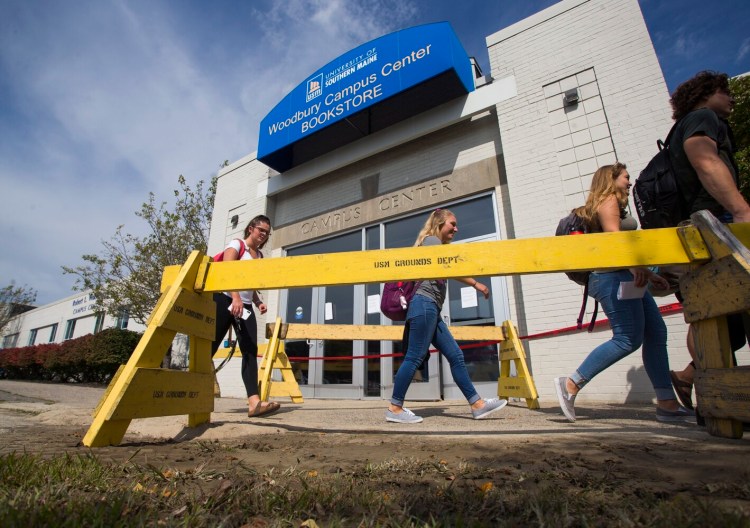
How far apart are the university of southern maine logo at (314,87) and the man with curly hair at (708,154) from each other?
7.73 metres

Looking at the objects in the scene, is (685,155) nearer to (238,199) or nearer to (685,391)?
(685,391)

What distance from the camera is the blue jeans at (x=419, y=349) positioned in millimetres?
3168

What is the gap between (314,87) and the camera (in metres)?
9.10

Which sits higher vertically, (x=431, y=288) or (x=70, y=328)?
(x=70, y=328)

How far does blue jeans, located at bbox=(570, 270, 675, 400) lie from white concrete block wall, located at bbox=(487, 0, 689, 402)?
7.75 feet

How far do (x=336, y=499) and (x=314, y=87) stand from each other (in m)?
9.49

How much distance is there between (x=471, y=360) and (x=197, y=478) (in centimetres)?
561

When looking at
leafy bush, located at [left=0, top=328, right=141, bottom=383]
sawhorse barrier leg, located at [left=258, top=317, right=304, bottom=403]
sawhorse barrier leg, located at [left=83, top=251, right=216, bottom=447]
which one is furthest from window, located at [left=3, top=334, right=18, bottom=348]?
sawhorse barrier leg, located at [left=83, top=251, right=216, bottom=447]

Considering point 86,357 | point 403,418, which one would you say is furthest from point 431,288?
point 86,357

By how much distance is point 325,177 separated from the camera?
31.7 ft

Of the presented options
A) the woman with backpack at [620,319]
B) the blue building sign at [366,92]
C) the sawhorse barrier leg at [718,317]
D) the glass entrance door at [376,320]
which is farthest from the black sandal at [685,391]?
the blue building sign at [366,92]

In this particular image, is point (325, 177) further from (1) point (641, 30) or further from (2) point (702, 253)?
(2) point (702, 253)

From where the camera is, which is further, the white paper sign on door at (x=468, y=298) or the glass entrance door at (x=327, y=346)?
the glass entrance door at (x=327, y=346)

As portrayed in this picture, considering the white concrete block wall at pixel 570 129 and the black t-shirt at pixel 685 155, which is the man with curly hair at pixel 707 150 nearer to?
the black t-shirt at pixel 685 155
